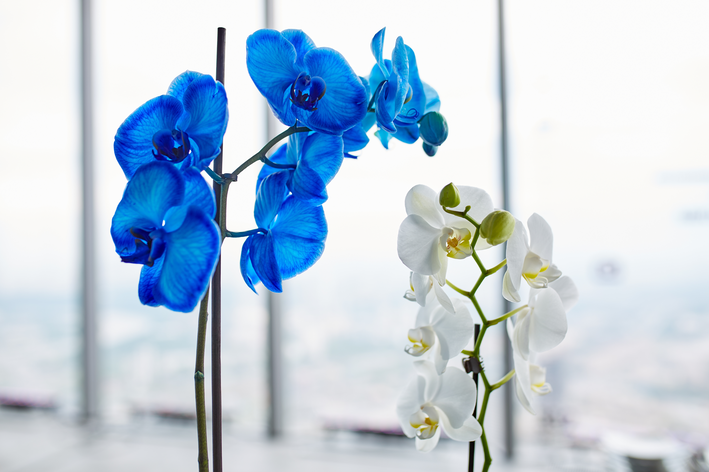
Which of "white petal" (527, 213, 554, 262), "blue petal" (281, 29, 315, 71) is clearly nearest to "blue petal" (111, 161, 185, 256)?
"blue petal" (281, 29, 315, 71)

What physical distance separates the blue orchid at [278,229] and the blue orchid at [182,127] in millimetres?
48

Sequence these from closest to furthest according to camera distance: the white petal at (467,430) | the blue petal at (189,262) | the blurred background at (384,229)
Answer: the blue petal at (189,262) < the white petal at (467,430) < the blurred background at (384,229)

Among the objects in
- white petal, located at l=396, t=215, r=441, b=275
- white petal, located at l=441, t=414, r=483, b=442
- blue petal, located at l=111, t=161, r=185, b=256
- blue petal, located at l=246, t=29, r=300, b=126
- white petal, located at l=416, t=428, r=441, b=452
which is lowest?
white petal, located at l=416, t=428, r=441, b=452

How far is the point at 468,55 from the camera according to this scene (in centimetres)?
200

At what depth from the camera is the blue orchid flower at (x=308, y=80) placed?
294 mm

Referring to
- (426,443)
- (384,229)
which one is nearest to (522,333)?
(426,443)

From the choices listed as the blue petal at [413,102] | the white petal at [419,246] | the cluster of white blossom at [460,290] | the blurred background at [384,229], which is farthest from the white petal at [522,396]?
the blurred background at [384,229]

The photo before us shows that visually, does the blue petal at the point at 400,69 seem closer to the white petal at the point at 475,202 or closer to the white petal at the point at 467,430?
the white petal at the point at 475,202

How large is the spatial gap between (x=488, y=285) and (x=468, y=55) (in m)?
0.99

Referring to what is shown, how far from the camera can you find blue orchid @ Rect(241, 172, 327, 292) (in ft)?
1.03

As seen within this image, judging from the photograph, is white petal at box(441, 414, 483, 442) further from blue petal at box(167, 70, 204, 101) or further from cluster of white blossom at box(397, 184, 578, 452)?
blue petal at box(167, 70, 204, 101)

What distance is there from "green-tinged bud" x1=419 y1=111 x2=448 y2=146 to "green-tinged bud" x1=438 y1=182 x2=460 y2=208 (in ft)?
0.18

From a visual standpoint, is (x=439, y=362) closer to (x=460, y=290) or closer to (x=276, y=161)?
(x=460, y=290)

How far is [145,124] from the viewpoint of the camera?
0.28m
